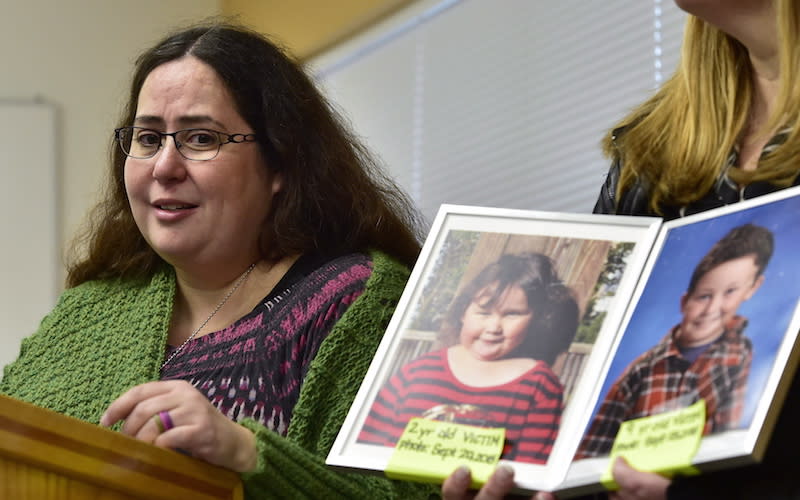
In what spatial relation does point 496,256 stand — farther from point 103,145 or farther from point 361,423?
point 103,145

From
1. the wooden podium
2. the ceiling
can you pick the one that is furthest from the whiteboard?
the wooden podium

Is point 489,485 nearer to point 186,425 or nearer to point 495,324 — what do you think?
point 495,324

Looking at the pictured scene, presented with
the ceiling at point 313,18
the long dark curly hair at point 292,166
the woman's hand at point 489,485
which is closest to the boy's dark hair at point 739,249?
the woman's hand at point 489,485

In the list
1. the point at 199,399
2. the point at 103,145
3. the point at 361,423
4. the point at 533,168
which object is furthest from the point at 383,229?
the point at 103,145

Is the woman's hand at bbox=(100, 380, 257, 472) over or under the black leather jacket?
under

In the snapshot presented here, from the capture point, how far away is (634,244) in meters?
1.07

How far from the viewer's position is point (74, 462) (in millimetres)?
1052

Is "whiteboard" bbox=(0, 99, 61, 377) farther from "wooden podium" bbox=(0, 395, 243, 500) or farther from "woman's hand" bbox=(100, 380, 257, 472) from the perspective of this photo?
"wooden podium" bbox=(0, 395, 243, 500)

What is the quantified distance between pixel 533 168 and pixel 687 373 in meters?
2.10

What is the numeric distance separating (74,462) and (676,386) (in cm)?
54

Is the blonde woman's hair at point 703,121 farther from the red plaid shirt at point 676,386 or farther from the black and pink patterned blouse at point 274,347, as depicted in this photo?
the black and pink patterned blouse at point 274,347

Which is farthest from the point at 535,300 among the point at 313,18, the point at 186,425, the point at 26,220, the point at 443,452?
the point at 26,220

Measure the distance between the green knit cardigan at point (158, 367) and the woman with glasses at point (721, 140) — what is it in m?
0.35

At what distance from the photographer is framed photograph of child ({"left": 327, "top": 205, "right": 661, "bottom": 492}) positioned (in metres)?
1.01
